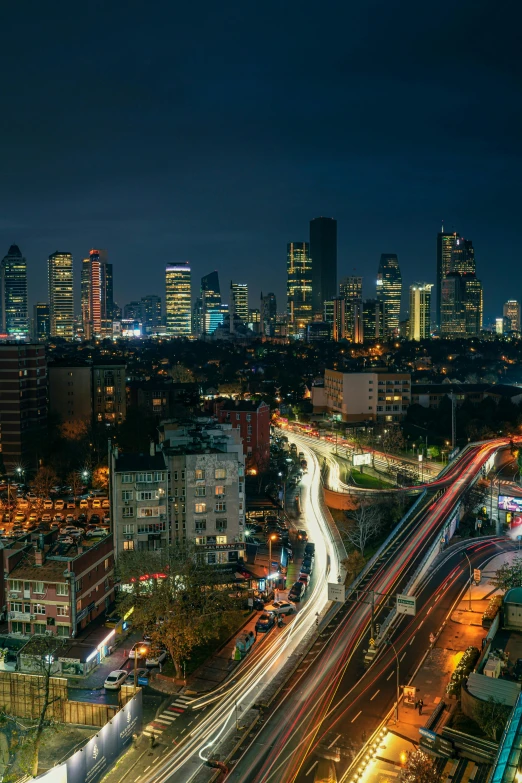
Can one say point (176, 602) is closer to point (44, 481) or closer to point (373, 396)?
point (44, 481)

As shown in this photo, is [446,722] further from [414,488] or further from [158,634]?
[414,488]

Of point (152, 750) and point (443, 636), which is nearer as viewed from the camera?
point (152, 750)

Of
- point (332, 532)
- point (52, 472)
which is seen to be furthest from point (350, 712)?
point (52, 472)

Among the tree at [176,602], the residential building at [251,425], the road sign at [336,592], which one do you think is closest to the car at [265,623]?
the tree at [176,602]

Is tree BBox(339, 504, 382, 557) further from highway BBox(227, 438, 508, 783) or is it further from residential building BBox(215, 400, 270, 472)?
residential building BBox(215, 400, 270, 472)

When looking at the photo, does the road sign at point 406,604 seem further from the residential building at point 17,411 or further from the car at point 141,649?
the residential building at point 17,411
